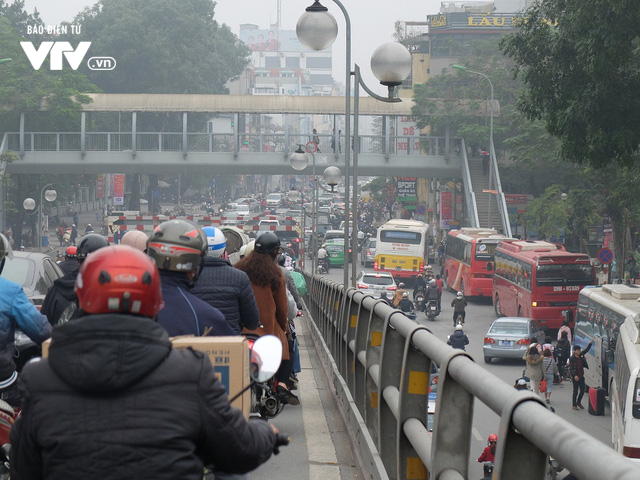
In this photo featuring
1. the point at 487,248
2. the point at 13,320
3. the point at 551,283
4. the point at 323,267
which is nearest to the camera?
the point at 13,320

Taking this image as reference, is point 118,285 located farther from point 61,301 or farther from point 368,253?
point 368,253

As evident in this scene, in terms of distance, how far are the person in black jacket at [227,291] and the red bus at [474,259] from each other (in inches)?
1606

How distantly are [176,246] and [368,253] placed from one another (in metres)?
59.8

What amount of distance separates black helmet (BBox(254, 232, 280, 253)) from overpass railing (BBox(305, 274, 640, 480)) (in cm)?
A: 81

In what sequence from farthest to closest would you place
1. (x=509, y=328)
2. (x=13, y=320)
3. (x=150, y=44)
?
(x=150, y=44) → (x=509, y=328) → (x=13, y=320)

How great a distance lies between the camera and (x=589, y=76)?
72.0ft

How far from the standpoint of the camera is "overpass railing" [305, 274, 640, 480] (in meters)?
2.93

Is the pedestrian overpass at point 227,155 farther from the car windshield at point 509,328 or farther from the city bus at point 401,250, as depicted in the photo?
the car windshield at point 509,328

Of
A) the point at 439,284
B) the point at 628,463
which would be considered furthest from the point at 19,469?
the point at 439,284

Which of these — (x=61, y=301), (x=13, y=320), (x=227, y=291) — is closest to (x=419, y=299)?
(x=61, y=301)

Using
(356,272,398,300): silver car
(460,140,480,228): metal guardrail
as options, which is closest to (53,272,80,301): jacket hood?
(356,272,398,300): silver car

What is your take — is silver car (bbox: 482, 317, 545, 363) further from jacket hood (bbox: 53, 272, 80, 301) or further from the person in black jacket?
the person in black jacket

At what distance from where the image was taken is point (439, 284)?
44.2 meters

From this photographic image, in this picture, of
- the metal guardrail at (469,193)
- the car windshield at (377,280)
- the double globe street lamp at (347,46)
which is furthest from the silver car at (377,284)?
the double globe street lamp at (347,46)
